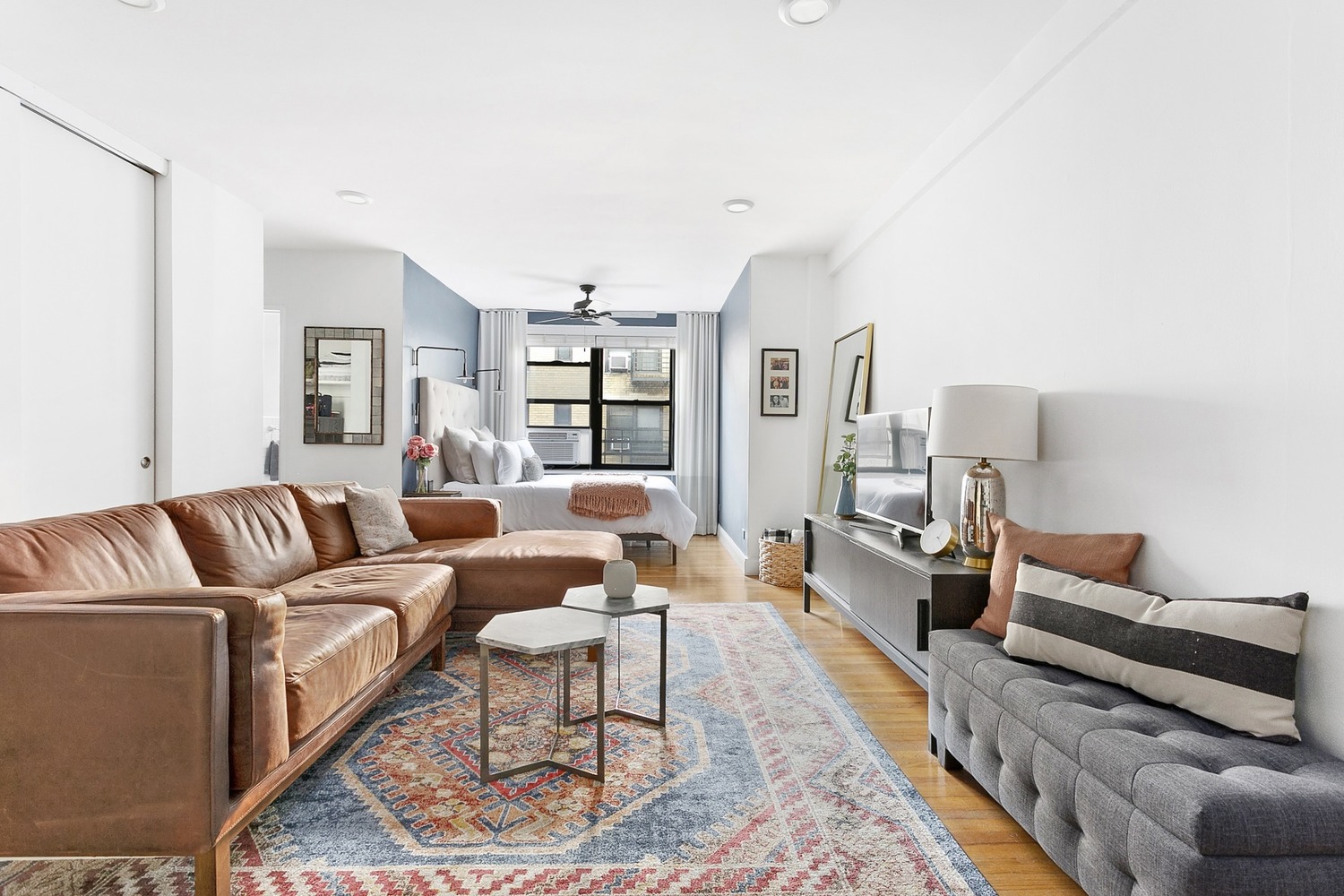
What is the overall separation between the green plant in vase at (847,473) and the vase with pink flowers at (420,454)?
304cm

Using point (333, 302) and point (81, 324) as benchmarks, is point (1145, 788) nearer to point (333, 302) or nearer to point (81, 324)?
point (81, 324)

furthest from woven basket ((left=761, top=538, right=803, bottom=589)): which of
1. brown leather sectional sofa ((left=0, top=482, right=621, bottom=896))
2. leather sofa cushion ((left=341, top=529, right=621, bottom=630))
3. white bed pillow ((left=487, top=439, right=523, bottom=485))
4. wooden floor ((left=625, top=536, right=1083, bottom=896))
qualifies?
brown leather sectional sofa ((left=0, top=482, right=621, bottom=896))

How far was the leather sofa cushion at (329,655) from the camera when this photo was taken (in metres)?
1.90

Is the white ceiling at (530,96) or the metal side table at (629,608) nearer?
the white ceiling at (530,96)

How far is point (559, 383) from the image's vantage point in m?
8.18

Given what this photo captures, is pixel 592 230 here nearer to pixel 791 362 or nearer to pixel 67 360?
pixel 791 362

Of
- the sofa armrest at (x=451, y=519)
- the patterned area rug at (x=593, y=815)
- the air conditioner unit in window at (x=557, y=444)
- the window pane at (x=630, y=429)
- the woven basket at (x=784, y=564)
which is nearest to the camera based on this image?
the patterned area rug at (x=593, y=815)

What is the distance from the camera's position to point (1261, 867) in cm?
117

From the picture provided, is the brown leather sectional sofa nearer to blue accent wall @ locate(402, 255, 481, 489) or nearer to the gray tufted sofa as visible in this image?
the gray tufted sofa

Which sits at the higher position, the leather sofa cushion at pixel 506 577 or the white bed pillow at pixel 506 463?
the white bed pillow at pixel 506 463

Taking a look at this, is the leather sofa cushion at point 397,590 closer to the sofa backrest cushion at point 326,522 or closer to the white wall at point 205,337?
the sofa backrest cushion at point 326,522

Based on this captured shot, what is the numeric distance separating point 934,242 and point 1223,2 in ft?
5.59

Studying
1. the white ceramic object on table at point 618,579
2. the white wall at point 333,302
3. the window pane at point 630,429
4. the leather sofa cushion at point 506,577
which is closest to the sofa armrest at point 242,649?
the white ceramic object on table at point 618,579

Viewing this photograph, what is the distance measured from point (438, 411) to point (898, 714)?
4585mm
